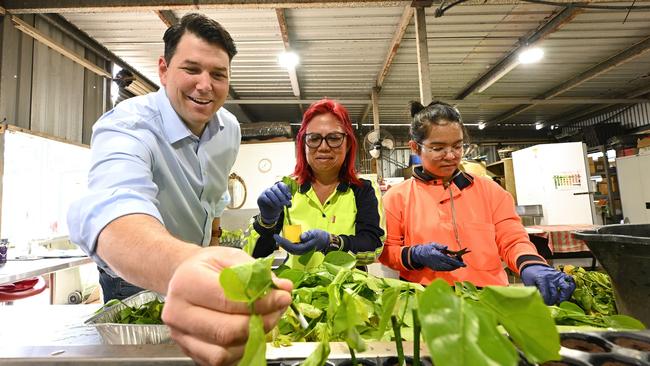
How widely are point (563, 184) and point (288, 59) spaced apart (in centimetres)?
474

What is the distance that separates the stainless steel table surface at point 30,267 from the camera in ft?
7.70

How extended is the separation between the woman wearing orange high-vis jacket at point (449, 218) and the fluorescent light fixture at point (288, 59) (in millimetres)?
3406

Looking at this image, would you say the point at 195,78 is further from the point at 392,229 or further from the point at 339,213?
the point at 392,229

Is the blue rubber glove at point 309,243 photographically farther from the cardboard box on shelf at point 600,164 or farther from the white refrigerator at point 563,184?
the cardboard box on shelf at point 600,164

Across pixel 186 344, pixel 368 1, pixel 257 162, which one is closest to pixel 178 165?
pixel 186 344

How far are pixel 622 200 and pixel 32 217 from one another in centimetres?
976

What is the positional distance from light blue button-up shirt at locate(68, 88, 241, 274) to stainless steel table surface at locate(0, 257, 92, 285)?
5.47ft

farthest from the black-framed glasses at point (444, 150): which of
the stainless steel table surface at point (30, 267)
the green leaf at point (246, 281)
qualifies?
the stainless steel table surface at point (30, 267)

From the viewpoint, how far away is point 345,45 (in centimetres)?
473

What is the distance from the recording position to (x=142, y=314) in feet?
2.99

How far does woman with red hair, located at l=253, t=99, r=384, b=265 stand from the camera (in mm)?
1596

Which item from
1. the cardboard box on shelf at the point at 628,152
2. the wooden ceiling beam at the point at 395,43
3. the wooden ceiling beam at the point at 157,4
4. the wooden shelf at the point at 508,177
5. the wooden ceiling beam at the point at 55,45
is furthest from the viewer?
the cardboard box on shelf at the point at 628,152

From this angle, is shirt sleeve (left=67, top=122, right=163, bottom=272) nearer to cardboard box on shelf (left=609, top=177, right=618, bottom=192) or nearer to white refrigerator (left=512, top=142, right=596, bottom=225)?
white refrigerator (left=512, top=142, right=596, bottom=225)

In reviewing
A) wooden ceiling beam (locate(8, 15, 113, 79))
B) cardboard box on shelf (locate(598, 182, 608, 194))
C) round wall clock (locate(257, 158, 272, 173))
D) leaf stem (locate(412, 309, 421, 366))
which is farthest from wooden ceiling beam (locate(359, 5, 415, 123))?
cardboard box on shelf (locate(598, 182, 608, 194))
